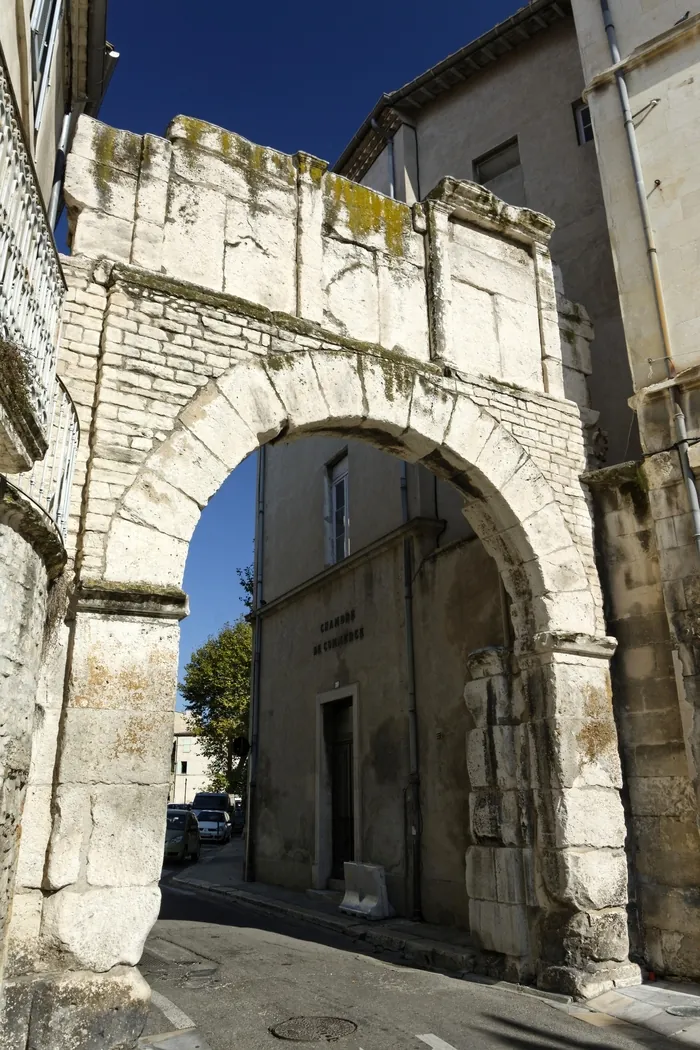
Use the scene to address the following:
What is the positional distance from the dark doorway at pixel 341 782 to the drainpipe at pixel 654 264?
16.3ft

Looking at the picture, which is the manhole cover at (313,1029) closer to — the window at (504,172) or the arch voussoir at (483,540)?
the arch voussoir at (483,540)

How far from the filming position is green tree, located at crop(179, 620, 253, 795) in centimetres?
2378

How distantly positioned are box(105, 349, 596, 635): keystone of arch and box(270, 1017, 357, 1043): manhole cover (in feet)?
8.23

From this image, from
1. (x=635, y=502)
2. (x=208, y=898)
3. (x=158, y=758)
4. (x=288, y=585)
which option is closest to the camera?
(x=158, y=758)

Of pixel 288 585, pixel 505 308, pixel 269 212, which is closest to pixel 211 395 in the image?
pixel 269 212

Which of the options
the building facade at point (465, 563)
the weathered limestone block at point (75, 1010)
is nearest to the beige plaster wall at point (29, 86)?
the building facade at point (465, 563)

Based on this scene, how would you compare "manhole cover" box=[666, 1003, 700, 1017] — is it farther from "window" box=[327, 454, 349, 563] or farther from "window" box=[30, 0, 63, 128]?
"window" box=[30, 0, 63, 128]

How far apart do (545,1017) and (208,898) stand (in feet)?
21.1

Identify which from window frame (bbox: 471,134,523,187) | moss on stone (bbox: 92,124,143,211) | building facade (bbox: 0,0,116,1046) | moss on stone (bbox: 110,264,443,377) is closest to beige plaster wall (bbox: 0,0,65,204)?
building facade (bbox: 0,0,116,1046)

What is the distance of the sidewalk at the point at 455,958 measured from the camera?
4598mm

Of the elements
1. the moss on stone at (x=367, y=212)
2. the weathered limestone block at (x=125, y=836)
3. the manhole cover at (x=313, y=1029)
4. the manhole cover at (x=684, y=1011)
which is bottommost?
the manhole cover at (x=684, y=1011)

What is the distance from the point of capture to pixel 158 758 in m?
4.12

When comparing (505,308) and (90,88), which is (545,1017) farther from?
(90,88)

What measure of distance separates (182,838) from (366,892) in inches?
351
